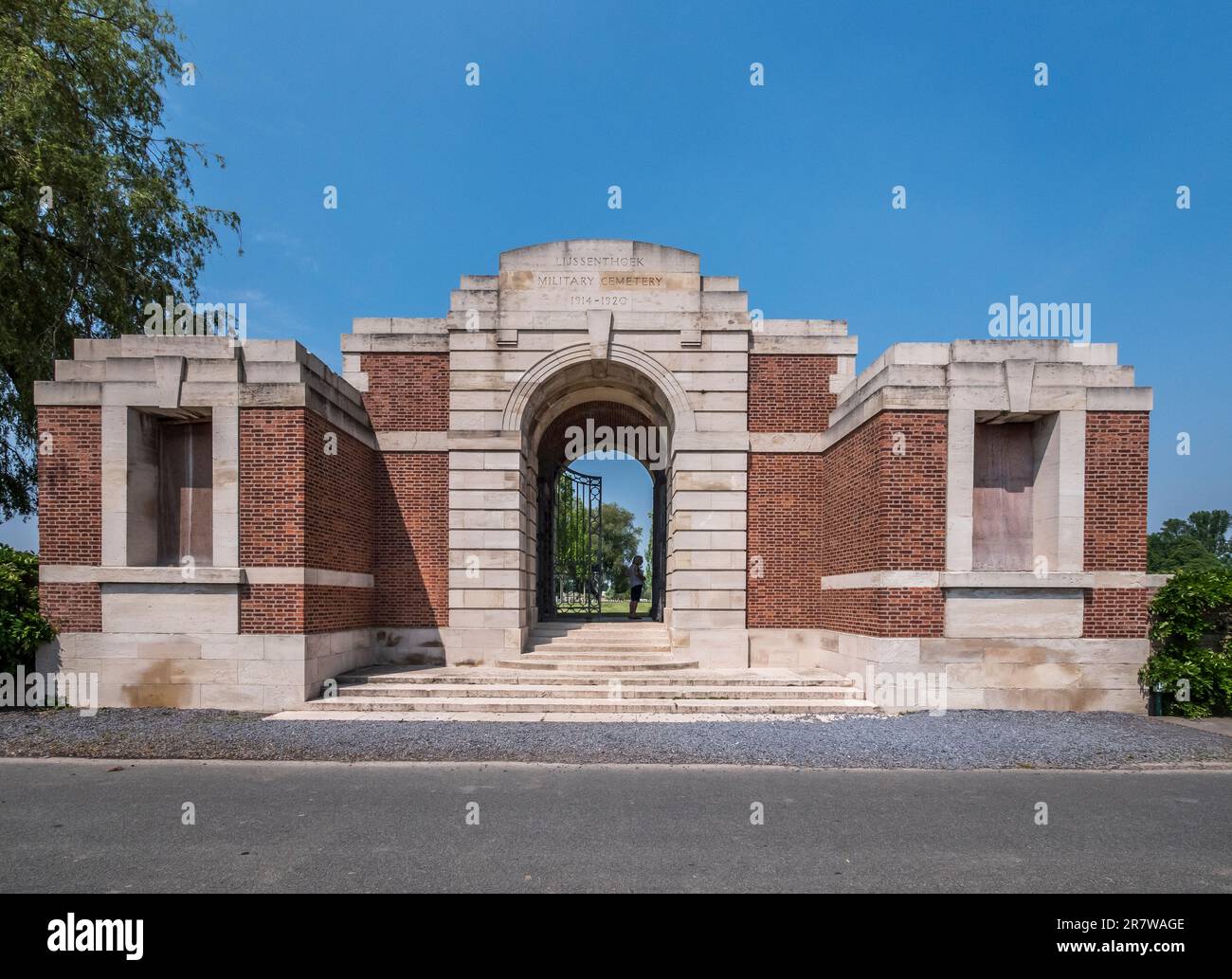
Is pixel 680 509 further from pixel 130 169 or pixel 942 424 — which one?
pixel 130 169

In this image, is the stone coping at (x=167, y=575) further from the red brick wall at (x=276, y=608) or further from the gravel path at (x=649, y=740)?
the gravel path at (x=649, y=740)

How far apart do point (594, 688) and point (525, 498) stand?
4529 mm

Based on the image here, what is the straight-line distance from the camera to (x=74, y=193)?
558 inches

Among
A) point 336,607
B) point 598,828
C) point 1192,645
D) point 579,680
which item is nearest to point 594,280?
point 579,680

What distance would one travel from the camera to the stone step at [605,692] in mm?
11000

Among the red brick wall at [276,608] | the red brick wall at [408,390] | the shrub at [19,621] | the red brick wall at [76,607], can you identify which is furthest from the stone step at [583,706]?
the red brick wall at [408,390]

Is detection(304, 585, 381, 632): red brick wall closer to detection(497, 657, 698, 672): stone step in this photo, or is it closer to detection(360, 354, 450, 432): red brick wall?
detection(497, 657, 698, 672): stone step

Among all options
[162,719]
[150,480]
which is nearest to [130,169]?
[150,480]

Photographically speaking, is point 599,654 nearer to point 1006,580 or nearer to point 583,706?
point 583,706

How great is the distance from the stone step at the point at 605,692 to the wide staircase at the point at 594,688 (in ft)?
0.05

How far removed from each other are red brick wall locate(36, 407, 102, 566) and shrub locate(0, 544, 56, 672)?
61cm

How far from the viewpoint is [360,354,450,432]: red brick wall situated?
13688 millimetres

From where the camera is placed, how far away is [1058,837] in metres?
5.59

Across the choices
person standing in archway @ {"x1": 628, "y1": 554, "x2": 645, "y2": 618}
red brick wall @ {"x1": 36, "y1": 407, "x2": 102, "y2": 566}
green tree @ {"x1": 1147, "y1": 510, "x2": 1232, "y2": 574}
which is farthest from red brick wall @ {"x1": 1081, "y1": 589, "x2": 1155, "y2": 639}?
green tree @ {"x1": 1147, "y1": 510, "x2": 1232, "y2": 574}
